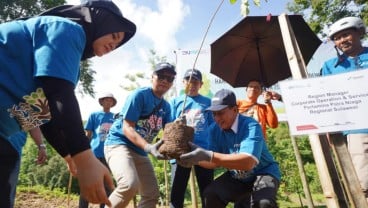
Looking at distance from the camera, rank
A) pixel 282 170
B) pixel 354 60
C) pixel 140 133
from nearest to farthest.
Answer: pixel 354 60, pixel 140 133, pixel 282 170

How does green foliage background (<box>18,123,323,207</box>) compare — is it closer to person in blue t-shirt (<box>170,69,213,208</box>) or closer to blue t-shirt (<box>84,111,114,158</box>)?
blue t-shirt (<box>84,111,114,158</box>)

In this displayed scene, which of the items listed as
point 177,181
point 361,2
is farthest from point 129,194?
point 361,2

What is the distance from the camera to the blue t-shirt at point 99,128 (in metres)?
5.82

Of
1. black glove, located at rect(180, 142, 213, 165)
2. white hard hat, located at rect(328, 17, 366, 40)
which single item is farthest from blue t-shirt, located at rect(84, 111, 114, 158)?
white hard hat, located at rect(328, 17, 366, 40)

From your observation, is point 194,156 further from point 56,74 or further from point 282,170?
point 282,170

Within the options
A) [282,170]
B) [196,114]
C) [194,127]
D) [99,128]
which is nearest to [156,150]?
[194,127]

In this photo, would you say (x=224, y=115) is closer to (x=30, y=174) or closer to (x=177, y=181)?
(x=177, y=181)

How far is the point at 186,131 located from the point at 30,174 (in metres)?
10.6

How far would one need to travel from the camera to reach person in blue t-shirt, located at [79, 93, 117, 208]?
5.82 m

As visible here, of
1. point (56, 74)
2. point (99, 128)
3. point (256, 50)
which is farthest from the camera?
point (99, 128)

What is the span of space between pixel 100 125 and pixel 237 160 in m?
3.71

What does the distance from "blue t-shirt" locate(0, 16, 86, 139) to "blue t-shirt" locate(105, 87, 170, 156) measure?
6.47ft

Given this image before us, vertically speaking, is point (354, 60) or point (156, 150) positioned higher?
point (354, 60)

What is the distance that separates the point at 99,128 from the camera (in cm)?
593
